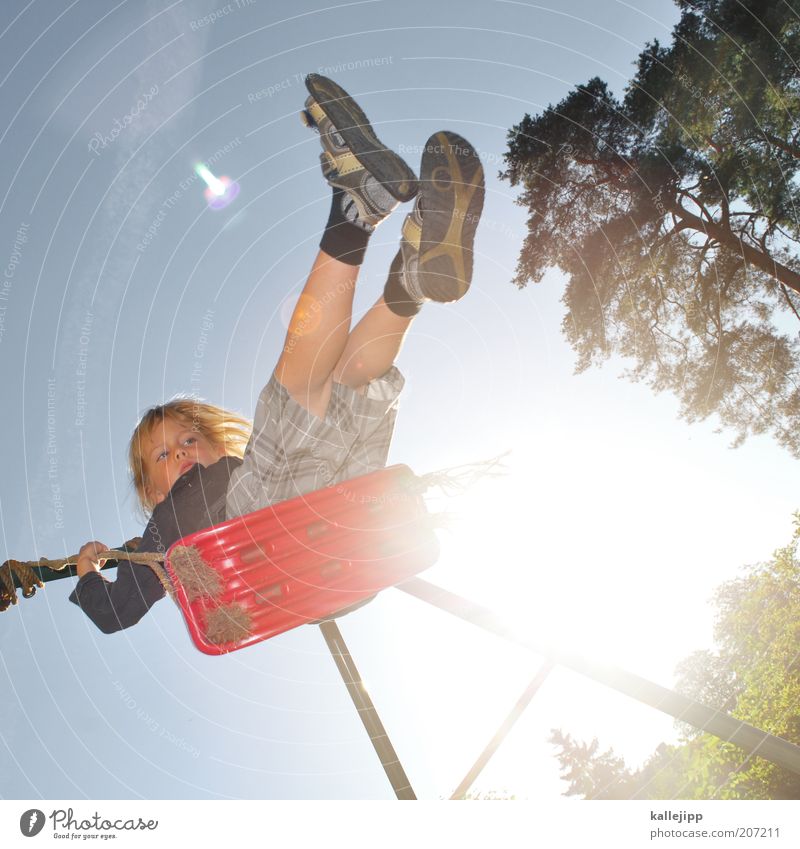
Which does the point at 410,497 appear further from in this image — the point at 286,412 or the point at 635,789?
the point at 635,789

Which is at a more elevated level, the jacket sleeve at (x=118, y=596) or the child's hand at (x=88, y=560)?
the child's hand at (x=88, y=560)

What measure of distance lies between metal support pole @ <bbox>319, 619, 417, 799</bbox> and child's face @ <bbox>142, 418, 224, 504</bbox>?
3.24 ft

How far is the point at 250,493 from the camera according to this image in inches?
77.7

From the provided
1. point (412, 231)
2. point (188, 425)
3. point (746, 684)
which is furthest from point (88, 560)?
point (746, 684)

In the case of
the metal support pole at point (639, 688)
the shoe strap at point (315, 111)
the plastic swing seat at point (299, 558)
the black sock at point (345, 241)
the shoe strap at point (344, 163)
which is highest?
the shoe strap at point (315, 111)

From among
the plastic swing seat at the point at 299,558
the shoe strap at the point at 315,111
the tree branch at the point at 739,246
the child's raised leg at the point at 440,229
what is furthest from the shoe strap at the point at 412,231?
the tree branch at the point at 739,246

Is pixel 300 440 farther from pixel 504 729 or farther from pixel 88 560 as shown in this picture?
pixel 504 729

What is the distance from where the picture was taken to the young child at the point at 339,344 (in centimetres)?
165

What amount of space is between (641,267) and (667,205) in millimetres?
454

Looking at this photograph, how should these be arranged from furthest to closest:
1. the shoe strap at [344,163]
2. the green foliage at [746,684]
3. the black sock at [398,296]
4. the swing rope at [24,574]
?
the green foliage at [746,684]
the swing rope at [24,574]
the black sock at [398,296]
the shoe strap at [344,163]

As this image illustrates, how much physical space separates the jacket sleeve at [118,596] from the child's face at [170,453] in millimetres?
531

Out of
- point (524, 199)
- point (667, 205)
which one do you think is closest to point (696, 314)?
point (667, 205)

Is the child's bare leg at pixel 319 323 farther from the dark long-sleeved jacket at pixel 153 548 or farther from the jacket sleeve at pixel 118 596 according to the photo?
the jacket sleeve at pixel 118 596

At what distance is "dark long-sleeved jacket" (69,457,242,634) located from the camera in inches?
Answer: 80.8
